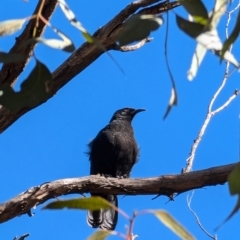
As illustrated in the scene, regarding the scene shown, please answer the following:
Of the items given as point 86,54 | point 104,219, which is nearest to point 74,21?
point 86,54

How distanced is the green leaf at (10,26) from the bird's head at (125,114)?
4.41 m

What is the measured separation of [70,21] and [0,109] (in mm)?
1371

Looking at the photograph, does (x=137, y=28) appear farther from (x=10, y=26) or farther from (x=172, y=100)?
(x=10, y=26)

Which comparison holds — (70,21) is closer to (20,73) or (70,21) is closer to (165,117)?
(165,117)

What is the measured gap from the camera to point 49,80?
1.13 m

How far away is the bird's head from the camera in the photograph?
18.6ft

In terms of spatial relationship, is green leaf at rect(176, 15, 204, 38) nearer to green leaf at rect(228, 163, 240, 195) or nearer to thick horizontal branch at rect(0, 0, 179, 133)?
green leaf at rect(228, 163, 240, 195)

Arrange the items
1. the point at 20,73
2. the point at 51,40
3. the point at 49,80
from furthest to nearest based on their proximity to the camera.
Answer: the point at 20,73, the point at 49,80, the point at 51,40

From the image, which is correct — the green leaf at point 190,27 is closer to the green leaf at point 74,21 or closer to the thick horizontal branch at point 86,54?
the green leaf at point 74,21

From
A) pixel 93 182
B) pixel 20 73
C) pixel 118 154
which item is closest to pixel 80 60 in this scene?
pixel 20 73

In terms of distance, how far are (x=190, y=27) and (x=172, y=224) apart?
13.0 inches

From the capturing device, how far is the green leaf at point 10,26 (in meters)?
1.20

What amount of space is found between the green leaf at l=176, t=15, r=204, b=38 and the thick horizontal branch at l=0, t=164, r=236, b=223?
1367 mm

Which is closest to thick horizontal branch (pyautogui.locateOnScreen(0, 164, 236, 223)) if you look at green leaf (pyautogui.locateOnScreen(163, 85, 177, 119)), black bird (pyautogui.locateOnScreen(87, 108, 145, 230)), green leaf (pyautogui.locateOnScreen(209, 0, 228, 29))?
green leaf (pyautogui.locateOnScreen(209, 0, 228, 29))
